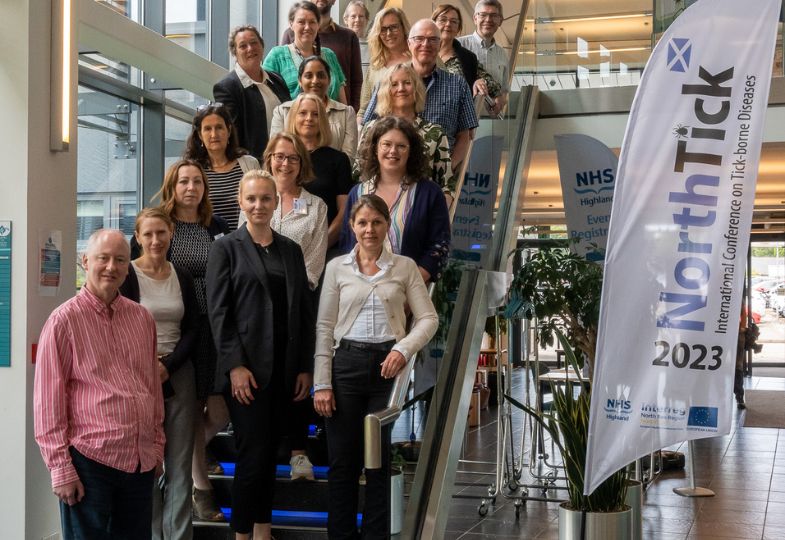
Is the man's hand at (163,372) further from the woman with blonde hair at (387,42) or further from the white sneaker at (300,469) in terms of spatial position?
the woman with blonde hair at (387,42)

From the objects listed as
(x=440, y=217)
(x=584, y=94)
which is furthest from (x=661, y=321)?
(x=584, y=94)

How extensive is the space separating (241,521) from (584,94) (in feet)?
21.6

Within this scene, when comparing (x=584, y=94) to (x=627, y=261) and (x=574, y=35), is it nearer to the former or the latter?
(x=574, y=35)

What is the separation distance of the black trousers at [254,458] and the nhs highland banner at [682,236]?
126cm

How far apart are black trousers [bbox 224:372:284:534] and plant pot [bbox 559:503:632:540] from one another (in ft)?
4.36

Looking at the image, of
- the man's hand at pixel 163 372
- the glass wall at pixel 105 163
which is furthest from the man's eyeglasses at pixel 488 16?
the man's hand at pixel 163 372

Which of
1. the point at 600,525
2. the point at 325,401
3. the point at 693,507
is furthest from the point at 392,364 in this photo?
the point at 693,507

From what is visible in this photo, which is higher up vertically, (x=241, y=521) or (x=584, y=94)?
(x=584, y=94)

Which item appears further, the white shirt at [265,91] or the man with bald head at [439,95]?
the white shirt at [265,91]

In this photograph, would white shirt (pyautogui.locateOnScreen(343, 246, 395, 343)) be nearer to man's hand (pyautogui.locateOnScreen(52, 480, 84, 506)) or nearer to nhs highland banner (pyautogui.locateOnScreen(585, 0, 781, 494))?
nhs highland banner (pyautogui.locateOnScreen(585, 0, 781, 494))

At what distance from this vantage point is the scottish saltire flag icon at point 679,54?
400cm

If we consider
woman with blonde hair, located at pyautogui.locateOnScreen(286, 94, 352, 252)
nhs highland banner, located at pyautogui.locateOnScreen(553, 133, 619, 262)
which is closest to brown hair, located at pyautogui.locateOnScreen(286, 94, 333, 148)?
woman with blonde hair, located at pyautogui.locateOnScreen(286, 94, 352, 252)

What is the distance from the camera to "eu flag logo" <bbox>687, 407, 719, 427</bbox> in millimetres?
3879

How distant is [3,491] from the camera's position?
4766 mm
